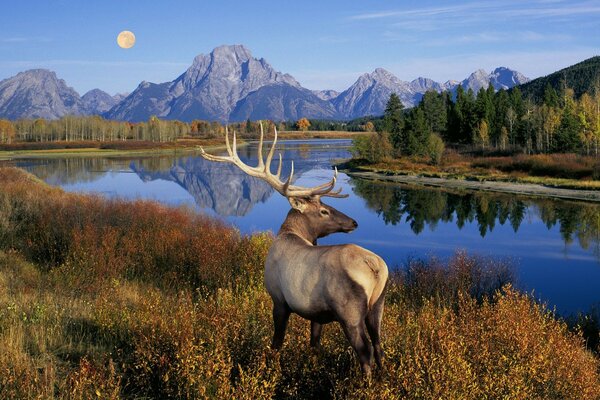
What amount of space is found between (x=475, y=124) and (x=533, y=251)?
6225 cm

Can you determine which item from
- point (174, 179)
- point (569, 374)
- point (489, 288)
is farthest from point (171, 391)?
point (174, 179)

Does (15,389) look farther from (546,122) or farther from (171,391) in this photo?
(546,122)

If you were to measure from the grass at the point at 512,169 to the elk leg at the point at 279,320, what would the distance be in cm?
4375

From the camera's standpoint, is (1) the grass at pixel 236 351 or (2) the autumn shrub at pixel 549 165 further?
(2) the autumn shrub at pixel 549 165

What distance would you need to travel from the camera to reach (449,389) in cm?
528

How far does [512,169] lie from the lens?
5684cm

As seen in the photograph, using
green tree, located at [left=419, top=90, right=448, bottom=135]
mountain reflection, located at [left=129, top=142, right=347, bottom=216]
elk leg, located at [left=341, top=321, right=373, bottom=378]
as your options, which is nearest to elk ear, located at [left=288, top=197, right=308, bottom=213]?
elk leg, located at [left=341, top=321, right=373, bottom=378]

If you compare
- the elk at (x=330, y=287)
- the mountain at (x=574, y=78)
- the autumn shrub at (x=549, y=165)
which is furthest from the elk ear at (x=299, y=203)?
the mountain at (x=574, y=78)

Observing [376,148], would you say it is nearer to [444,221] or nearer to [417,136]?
[417,136]

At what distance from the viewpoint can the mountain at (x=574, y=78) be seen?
5787 inches

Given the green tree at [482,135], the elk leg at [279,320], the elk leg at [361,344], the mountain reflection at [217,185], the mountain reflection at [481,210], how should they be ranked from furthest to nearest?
1. the green tree at [482,135]
2. the mountain reflection at [217,185]
3. the mountain reflection at [481,210]
4. the elk leg at [279,320]
5. the elk leg at [361,344]

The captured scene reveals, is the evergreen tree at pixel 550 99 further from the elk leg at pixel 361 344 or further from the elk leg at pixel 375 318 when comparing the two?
the elk leg at pixel 361 344

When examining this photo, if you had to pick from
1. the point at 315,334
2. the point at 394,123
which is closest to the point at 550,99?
the point at 394,123

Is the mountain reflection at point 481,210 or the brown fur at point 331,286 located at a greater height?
the brown fur at point 331,286
